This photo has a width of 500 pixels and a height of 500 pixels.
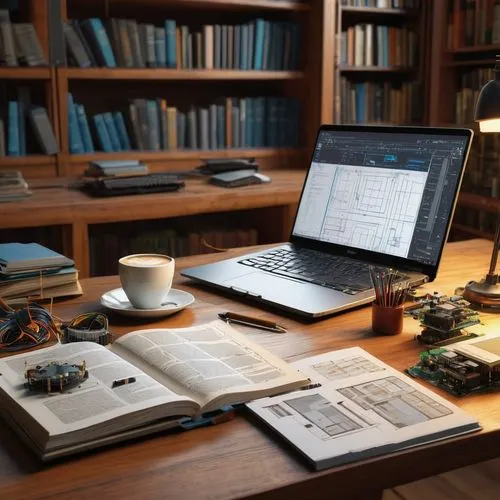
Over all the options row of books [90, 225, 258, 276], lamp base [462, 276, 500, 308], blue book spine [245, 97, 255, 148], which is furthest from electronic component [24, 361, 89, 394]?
blue book spine [245, 97, 255, 148]

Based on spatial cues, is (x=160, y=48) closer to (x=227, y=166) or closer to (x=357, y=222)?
(x=227, y=166)

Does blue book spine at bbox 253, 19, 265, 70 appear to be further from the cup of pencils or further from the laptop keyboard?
the cup of pencils

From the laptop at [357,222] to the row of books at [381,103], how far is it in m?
2.34

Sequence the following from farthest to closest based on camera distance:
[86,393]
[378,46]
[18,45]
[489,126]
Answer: [378,46] → [18,45] → [489,126] → [86,393]

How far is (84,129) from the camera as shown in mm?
3203

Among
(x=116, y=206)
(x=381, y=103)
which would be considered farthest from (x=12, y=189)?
(x=381, y=103)

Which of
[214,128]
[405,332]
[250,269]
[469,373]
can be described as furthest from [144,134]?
[469,373]

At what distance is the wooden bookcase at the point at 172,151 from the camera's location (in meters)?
2.59

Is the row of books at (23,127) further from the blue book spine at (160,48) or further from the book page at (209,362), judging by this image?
the book page at (209,362)

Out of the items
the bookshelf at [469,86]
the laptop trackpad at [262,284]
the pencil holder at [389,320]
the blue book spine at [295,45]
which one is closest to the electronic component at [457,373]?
the pencil holder at [389,320]

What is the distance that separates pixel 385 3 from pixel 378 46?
0.23m

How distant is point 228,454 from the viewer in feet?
2.60

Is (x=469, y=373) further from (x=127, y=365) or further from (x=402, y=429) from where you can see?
(x=127, y=365)

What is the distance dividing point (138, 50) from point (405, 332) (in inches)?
95.1
